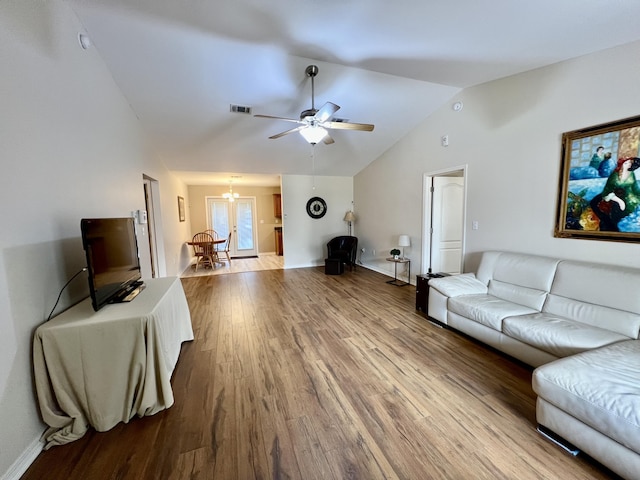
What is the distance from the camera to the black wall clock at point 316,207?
6.71m

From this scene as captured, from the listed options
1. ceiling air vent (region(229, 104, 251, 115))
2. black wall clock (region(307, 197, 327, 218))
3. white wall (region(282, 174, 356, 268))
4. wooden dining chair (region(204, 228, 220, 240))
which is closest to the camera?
ceiling air vent (region(229, 104, 251, 115))

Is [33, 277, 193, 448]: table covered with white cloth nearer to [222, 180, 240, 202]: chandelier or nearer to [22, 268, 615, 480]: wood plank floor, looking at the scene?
[22, 268, 615, 480]: wood plank floor

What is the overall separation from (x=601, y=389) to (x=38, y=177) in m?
3.53

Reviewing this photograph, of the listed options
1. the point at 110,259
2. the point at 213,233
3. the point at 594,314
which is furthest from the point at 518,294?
the point at 213,233

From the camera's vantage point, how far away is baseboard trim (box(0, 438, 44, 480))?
135 centimetres

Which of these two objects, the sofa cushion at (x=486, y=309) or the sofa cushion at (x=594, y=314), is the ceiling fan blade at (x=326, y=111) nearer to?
the sofa cushion at (x=486, y=309)

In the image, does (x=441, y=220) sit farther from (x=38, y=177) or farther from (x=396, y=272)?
(x=38, y=177)

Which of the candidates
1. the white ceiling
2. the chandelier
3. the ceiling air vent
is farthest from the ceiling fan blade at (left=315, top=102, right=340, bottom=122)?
the chandelier

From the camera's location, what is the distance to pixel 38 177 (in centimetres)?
170

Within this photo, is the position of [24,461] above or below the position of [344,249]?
below

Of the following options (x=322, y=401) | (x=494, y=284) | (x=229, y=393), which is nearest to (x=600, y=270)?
(x=494, y=284)

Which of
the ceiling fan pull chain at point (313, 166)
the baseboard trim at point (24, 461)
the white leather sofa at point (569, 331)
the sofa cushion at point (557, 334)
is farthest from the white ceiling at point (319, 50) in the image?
the baseboard trim at point (24, 461)

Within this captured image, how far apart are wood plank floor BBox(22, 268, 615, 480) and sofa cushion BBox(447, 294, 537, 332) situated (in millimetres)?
316

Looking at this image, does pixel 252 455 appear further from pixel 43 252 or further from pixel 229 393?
pixel 43 252
